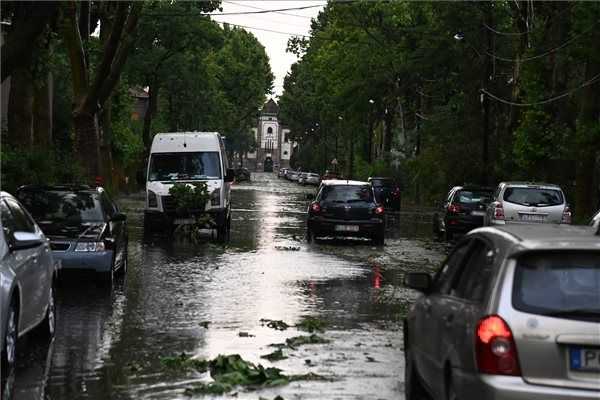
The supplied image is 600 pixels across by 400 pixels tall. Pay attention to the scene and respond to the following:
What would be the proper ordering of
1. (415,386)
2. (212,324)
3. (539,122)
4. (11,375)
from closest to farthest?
1. (415,386)
2. (11,375)
3. (212,324)
4. (539,122)

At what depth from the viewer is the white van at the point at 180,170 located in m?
29.1

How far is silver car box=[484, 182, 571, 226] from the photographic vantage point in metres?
25.9

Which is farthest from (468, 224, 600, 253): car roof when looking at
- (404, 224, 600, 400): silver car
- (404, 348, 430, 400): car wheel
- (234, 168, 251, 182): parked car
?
(234, 168, 251, 182): parked car

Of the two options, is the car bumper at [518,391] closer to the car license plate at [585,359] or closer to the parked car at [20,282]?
the car license plate at [585,359]

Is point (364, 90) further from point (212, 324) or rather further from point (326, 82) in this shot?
point (212, 324)

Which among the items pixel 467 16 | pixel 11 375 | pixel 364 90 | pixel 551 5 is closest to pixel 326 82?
pixel 364 90

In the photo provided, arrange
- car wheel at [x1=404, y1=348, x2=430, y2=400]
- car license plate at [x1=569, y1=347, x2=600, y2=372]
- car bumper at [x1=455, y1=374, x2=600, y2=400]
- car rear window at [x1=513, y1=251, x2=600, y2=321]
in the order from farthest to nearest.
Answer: car wheel at [x1=404, y1=348, x2=430, y2=400] → car rear window at [x1=513, y1=251, x2=600, y2=321] → car license plate at [x1=569, y1=347, x2=600, y2=372] → car bumper at [x1=455, y1=374, x2=600, y2=400]

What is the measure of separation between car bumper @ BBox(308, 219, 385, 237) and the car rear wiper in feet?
69.9

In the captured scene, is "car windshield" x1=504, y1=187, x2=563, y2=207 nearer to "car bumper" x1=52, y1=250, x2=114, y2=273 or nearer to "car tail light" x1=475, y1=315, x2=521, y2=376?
"car bumper" x1=52, y1=250, x2=114, y2=273

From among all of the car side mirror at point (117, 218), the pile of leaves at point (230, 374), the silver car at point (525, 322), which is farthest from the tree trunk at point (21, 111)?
the silver car at point (525, 322)

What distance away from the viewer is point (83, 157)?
34969 mm

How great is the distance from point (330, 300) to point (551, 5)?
25650mm

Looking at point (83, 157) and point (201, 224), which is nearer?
point (201, 224)

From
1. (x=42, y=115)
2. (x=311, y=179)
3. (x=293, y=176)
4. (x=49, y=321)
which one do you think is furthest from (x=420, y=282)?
(x=293, y=176)
